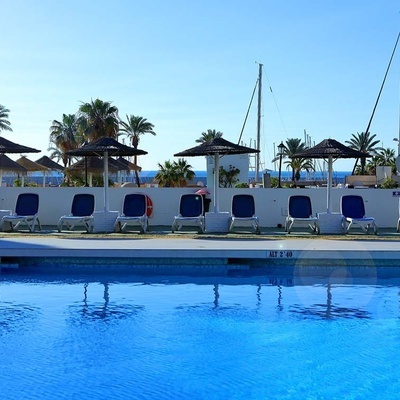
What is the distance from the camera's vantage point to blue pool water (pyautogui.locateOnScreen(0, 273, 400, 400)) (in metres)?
4.93

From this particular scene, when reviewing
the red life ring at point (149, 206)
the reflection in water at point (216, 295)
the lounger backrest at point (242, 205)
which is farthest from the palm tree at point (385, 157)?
the reflection in water at point (216, 295)

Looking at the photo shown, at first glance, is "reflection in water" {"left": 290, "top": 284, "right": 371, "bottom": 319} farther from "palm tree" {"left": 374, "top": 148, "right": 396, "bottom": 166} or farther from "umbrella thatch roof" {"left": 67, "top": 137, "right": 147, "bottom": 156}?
"palm tree" {"left": 374, "top": 148, "right": 396, "bottom": 166}

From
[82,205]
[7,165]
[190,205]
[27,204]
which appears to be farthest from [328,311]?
[7,165]

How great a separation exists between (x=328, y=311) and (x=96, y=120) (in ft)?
117

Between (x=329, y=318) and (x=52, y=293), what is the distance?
147 inches

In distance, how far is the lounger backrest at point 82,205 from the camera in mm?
13953

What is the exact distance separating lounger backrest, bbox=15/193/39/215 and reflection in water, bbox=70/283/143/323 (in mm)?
6634

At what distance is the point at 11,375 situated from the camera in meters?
5.08

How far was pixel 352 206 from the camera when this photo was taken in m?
13.5

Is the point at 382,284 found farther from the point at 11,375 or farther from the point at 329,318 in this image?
the point at 11,375

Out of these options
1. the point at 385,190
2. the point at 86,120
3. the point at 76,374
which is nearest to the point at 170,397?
the point at 76,374

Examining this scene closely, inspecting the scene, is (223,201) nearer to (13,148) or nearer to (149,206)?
(149,206)

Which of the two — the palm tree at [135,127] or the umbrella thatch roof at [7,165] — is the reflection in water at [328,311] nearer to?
the umbrella thatch roof at [7,165]

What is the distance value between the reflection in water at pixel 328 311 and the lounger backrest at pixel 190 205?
636cm
